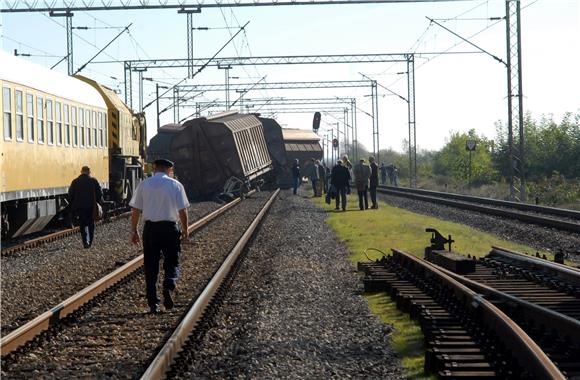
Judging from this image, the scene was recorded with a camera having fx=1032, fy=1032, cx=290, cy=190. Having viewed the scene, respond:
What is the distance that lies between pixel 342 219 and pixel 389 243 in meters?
8.72

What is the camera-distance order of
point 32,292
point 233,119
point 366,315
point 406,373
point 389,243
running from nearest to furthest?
point 406,373
point 366,315
point 32,292
point 389,243
point 233,119

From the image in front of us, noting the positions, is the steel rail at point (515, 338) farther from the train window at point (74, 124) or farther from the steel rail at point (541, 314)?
→ the train window at point (74, 124)

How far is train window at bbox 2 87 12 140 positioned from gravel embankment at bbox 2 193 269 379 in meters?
4.28

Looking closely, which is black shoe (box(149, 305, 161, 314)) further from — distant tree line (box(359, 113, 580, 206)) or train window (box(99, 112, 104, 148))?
distant tree line (box(359, 113, 580, 206))

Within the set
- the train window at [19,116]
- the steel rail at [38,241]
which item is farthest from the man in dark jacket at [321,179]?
the train window at [19,116]

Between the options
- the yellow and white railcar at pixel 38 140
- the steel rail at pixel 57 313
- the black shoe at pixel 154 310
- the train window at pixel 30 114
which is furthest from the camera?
the train window at pixel 30 114

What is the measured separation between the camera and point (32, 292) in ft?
43.5

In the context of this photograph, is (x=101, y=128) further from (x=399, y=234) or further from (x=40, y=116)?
(x=399, y=234)

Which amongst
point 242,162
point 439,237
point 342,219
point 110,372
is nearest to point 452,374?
point 110,372

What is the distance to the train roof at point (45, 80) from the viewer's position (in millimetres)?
18094

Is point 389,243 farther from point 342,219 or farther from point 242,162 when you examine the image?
point 242,162

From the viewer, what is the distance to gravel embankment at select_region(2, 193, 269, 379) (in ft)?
26.8

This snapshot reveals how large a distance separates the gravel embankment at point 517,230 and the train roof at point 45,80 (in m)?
9.08

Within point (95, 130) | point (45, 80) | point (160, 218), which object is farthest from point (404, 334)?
point (95, 130)
